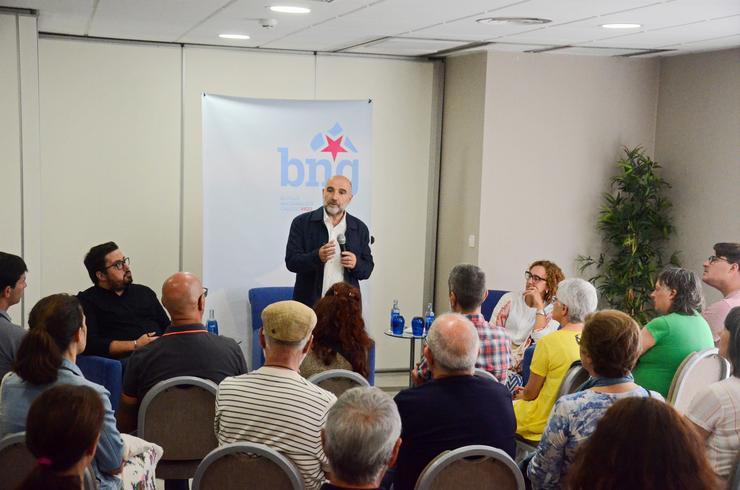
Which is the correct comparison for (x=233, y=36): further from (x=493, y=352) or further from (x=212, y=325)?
(x=493, y=352)

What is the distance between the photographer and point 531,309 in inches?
231

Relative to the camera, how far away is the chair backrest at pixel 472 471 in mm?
2820

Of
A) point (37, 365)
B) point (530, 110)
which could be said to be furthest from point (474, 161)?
point (37, 365)

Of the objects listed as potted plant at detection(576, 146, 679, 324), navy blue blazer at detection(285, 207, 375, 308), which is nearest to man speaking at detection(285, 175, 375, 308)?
navy blue blazer at detection(285, 207, 375, 308)

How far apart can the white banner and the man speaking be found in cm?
111

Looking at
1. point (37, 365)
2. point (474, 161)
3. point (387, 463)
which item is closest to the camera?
point (387, 463)

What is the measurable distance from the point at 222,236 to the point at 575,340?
3791mm

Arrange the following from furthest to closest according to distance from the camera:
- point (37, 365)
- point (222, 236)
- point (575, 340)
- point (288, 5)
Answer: point (222, 236) → point (288, 5) → point (575, 340) → point (37, 365)

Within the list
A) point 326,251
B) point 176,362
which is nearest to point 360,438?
point 176,362

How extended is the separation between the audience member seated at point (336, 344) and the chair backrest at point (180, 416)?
66cm

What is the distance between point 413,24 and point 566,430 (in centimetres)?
375

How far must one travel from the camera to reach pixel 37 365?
3.02 m

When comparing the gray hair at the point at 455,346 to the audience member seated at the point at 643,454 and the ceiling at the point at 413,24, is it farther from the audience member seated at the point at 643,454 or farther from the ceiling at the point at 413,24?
the ceiling at the point at 413,24

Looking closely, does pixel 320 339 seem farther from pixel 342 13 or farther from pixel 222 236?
pixel 222 236
